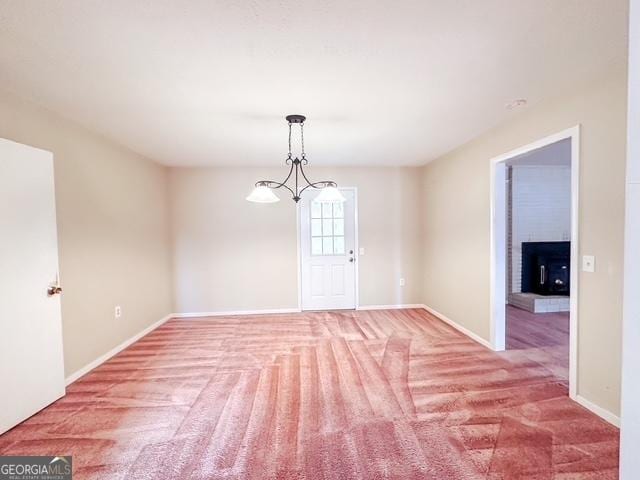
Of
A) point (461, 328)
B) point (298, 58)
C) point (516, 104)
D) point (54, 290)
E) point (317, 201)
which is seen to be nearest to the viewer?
point (298, 58)

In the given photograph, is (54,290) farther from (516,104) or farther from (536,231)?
(536,231)

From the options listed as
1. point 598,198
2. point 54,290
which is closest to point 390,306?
point 598,198

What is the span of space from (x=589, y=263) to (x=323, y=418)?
2254 millimetres

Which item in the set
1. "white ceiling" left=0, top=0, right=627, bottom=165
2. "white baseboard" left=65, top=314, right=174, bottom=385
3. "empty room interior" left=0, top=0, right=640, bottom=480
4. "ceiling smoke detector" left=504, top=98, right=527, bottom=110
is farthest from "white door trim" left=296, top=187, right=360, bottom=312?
"ceiling smoke detector" left=504, top=98, right=527, bottom=110

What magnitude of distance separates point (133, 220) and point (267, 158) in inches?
76.3

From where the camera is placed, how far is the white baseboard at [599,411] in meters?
2.10

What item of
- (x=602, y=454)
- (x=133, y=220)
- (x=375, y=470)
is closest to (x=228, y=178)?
(x=133, y=220)

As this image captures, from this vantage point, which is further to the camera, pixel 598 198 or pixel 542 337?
pixel 542 337

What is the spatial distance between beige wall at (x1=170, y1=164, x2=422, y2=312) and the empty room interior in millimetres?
512

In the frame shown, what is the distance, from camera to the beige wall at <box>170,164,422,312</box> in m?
4.97

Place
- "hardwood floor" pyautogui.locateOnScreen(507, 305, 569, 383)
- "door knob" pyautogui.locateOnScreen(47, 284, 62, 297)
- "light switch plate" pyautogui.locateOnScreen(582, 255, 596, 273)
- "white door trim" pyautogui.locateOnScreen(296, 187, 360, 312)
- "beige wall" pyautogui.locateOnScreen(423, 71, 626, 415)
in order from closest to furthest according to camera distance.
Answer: "beige wall" pyautogui.locateOnScreen(423, 71, 626, 415) → "light switch plate" pyautogui.locateOnScreen(582, 255, 596, 273) → "door knob" pyautogui.locateOnScreen(47, 284, 62, 297) → "hardwood floor" pyautogui.locateOnScreen(507, 305, 569, 383) → "white door trim" pyautogui.locateOnScreen(296, 187, 360, 312)

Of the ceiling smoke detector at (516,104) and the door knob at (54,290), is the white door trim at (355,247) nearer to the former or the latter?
the ceiling smoke detector at (516,104)

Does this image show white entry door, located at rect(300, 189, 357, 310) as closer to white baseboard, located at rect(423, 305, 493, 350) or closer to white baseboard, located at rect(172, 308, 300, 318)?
white baseboard, located at rect(172, 308, 300, 318)

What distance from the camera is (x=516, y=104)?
265 centimetres
